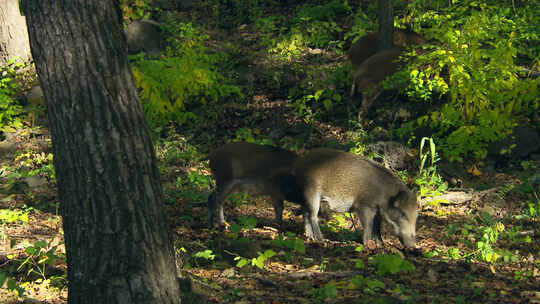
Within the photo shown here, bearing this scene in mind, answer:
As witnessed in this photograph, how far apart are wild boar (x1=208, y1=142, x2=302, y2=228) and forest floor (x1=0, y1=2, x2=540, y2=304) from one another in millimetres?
340

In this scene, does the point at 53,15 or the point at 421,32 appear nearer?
the point at 53,15

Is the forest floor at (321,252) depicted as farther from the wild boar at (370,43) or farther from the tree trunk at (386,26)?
the wild boar at (370,43)

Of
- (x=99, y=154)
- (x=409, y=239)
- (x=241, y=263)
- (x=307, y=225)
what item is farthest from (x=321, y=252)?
(x=99, y=154)

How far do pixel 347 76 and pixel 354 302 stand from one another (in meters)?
7.08

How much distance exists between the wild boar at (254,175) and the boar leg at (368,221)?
70 centimetres

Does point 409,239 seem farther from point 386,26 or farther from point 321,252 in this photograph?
point 386,26

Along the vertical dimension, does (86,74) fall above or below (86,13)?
below

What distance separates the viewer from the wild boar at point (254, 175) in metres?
6.29

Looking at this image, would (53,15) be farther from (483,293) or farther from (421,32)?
(421,32)

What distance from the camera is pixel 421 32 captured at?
11.1 meters

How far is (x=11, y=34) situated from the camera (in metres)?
12.1

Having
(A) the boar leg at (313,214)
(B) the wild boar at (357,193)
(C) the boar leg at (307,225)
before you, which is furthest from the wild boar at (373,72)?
(C) the boar leg at (307,225)

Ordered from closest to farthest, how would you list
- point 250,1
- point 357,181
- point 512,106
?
point 357,181 < point 512,106 < point 250,1

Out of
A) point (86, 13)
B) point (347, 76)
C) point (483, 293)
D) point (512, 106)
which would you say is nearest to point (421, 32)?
point (347, 76)
